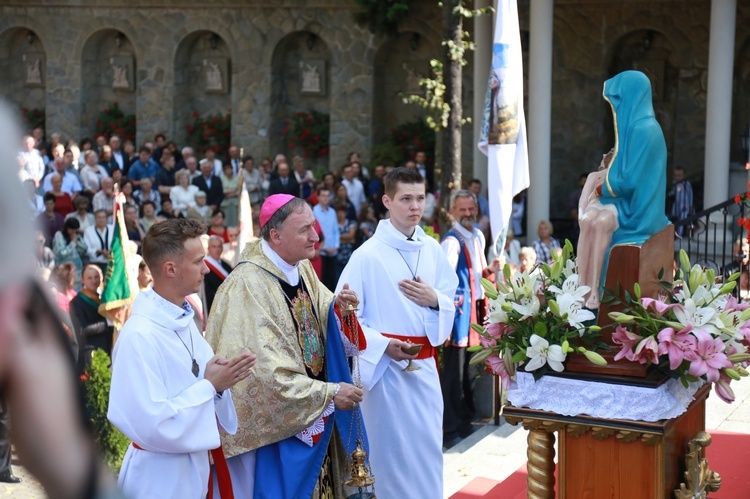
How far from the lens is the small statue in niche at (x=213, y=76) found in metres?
22.9

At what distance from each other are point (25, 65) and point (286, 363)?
2205 centimetres

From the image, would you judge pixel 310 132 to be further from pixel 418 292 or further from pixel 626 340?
pixel 626 340

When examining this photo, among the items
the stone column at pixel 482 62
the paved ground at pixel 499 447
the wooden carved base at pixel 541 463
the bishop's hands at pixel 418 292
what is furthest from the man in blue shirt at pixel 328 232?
the wooden carved base at pixel 541 463

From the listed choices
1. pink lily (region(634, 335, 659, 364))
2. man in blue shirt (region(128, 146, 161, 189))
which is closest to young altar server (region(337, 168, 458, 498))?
pink lily (region(634, 335, 659, 364))

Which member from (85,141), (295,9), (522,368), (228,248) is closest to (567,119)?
(295,9)

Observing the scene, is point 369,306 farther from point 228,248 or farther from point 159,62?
point 159,62

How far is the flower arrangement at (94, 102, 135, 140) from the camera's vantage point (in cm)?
2338

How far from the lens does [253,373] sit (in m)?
4.33

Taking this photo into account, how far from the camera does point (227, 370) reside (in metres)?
3.70

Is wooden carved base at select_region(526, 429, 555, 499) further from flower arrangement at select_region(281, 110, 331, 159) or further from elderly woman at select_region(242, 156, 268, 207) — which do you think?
flower arrangement at select_region(281, 110, 331, 159)

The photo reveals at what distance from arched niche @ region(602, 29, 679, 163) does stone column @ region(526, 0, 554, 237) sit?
14.3 feet

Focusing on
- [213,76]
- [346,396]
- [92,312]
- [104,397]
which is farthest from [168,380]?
[213,76]

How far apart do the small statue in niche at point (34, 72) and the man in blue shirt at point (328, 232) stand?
1231cm

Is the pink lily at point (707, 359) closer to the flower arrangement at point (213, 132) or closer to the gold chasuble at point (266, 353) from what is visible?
the gold chasuble at point (266, 353)
